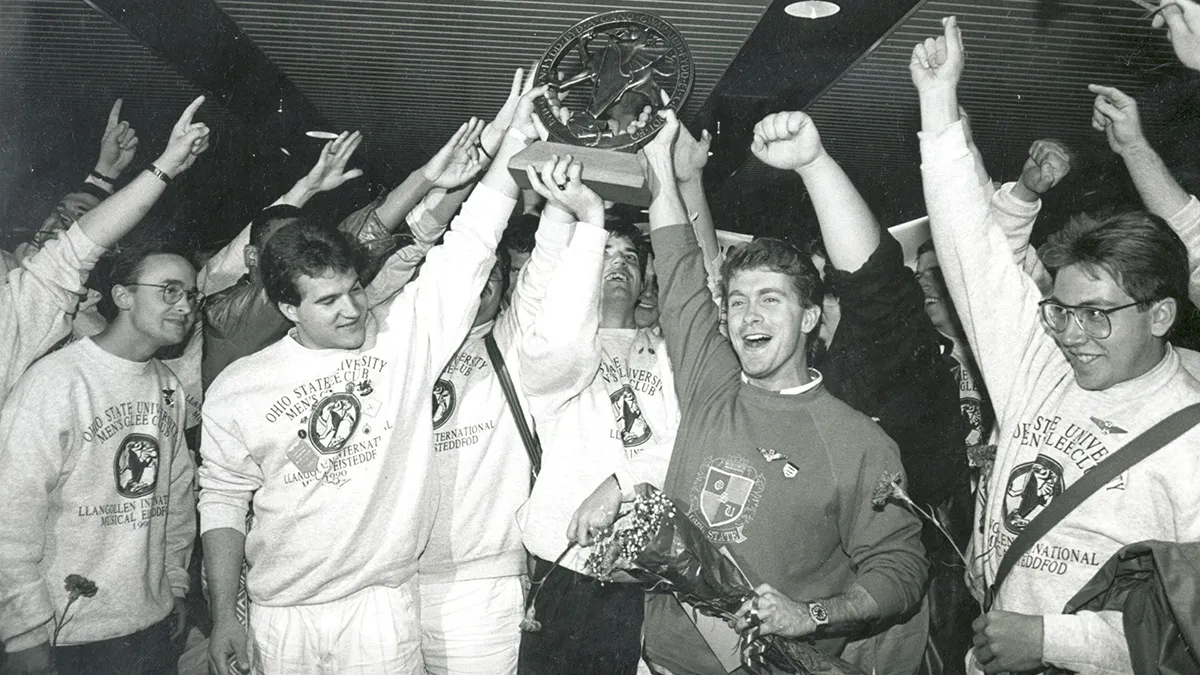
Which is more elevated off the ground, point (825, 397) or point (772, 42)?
point (772, 42)

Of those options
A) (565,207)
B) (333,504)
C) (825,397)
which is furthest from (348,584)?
(825,397)

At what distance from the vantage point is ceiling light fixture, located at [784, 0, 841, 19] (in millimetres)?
2592

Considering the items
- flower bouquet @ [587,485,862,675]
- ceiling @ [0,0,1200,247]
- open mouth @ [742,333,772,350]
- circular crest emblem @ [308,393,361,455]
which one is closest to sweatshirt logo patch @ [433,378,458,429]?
circular crest emblem @ [308,393,361,455]

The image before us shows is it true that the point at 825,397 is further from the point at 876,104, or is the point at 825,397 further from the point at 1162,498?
the point at 876,104

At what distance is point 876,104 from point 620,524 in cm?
196

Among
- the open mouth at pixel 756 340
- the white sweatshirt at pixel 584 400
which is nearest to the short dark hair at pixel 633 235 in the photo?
the white sweatshirt at pixel 584 400

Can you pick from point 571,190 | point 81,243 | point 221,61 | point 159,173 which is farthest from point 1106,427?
point 221,61

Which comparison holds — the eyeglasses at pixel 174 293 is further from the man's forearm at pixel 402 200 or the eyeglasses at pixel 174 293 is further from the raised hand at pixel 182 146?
the man's forearm at pixel 402 200

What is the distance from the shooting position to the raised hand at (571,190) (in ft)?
6.89

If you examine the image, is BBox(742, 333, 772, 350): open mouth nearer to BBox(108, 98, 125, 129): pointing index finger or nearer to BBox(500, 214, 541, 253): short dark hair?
BBox(500, 214, 541, 253): short dark hair

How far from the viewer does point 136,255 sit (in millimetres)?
2584

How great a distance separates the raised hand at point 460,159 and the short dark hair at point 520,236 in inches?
13.2

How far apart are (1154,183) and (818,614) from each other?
1196mm

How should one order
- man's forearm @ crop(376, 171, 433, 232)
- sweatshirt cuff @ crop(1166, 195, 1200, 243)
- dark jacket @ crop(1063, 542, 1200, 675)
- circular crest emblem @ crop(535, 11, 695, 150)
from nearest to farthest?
dark jacket @ crop(1063, 542, 1200, 675) < sweatshirt cuff @ crop(1166, 195, 1200, 243) < circular crest emblem @ crop(535, 11, 695, 150) < man's forearm @ crop(376, 171, 433, 232)
